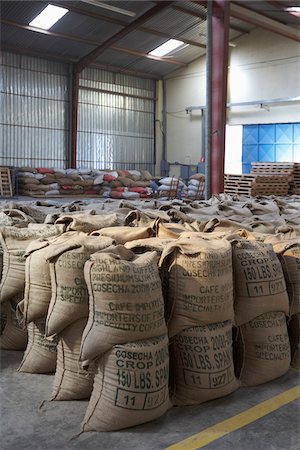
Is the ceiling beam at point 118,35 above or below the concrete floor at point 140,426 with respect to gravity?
above

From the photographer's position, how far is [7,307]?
3.59m

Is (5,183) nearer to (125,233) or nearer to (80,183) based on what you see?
(80,183)

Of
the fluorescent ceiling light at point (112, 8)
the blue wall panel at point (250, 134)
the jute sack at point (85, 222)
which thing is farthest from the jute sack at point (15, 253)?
the blue wall panel at point (250, 134)

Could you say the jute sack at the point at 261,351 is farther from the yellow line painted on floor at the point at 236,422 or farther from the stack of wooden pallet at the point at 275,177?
the stack of wooden pallet at the point at 275,177

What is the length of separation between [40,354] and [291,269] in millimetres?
1711

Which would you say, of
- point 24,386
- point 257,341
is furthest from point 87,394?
point 257,341

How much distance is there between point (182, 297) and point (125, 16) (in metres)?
16.6

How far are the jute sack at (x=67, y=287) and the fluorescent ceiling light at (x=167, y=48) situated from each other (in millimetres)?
19152

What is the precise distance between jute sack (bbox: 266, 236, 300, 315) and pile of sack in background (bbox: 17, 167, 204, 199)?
1482cm

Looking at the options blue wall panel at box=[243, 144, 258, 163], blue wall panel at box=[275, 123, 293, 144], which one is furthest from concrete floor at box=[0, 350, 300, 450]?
blue wall panel at box=[243, 144, 258, 163]

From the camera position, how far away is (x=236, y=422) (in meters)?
2.58

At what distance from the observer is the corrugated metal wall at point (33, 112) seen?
1934 cm

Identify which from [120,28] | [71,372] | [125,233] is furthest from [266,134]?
[71,372]

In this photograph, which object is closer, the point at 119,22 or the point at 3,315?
the point at 3,315
